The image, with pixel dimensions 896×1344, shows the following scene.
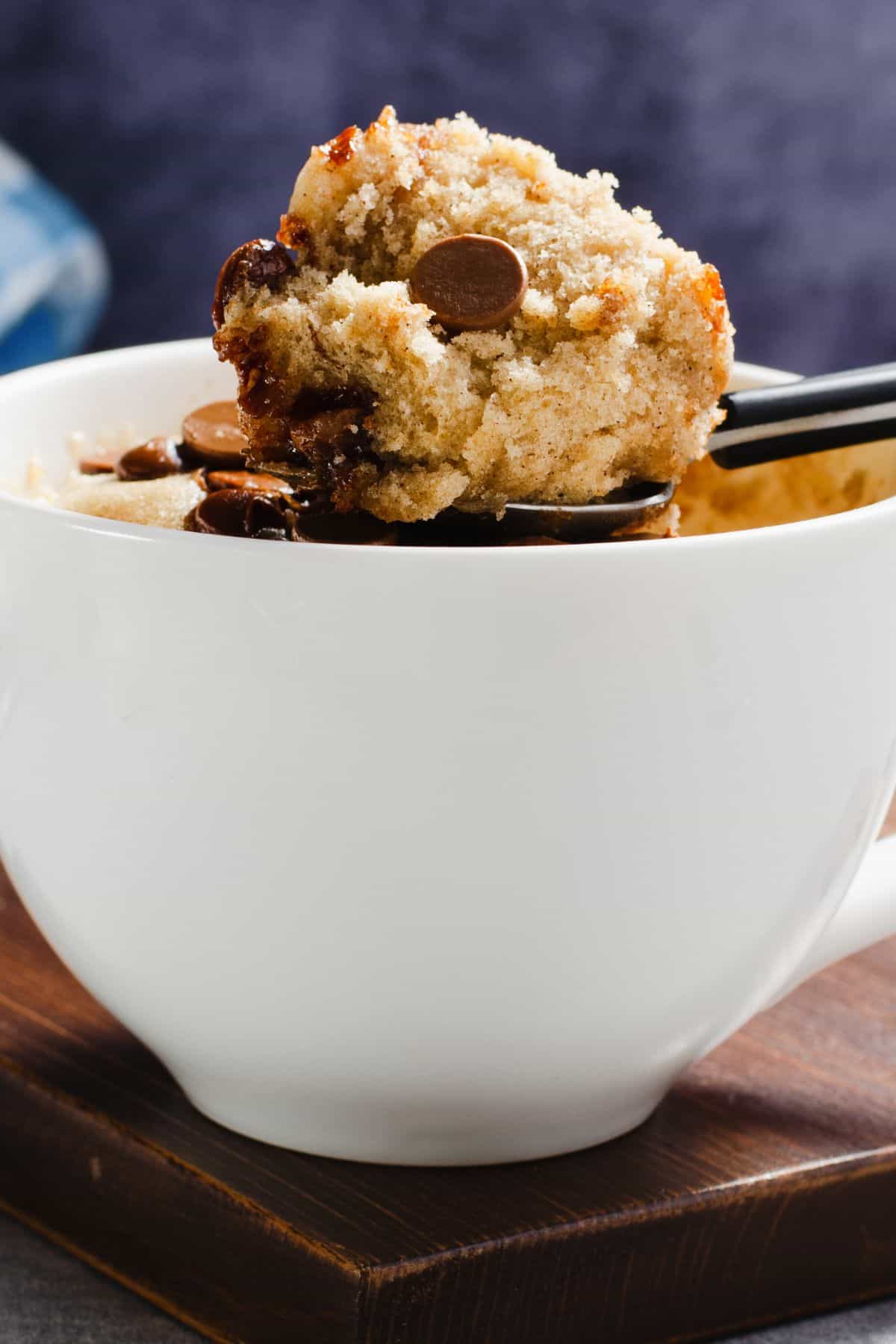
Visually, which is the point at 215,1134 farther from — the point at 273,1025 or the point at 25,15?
the point at 25,15

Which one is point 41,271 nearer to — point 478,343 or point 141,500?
Answer: point 141,500

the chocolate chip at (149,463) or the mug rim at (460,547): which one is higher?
the mug rim at (460,547)

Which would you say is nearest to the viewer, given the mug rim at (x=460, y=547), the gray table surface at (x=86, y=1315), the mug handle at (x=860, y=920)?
the mug rim at (x=460, y=547)

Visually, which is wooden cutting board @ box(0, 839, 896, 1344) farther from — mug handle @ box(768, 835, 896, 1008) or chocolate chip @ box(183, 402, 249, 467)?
chocolate chip @ box(183, 402, 249, 467)

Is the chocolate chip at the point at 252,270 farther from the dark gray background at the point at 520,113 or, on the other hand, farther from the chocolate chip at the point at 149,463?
the dark gray background at the point at 520,113

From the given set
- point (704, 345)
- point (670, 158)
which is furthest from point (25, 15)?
point (704, 345)

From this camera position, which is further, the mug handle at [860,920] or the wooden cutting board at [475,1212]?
the mug handle at [860,920]

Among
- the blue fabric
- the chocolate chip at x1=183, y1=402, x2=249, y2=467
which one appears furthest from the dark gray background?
the chocolate chip at x1=183, y1=402, x2=249, y2=467

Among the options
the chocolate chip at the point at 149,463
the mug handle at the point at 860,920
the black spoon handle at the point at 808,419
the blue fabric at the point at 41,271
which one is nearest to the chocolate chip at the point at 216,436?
the chocolate chip at the point at 149,463
